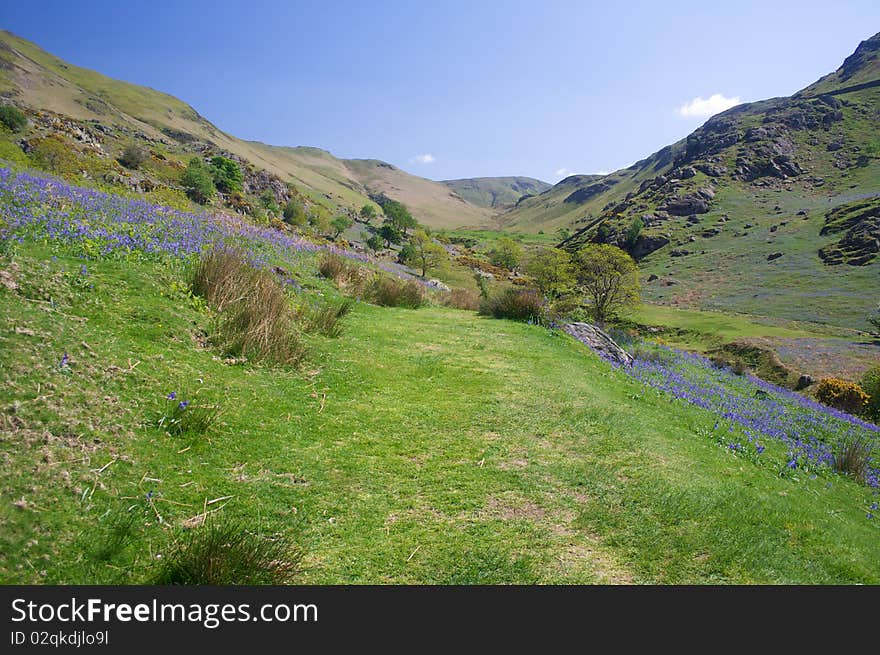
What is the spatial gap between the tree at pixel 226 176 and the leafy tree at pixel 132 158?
10.4 m

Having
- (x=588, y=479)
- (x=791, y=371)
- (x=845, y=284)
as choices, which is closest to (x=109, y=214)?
(x=588, y=479)

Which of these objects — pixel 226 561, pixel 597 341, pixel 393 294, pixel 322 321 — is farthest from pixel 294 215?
pixel 226 561

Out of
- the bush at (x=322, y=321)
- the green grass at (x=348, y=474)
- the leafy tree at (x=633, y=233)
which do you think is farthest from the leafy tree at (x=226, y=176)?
the leafy tree at (x=633, y=233)

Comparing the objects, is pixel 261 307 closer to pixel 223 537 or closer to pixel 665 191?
pixel 223 537

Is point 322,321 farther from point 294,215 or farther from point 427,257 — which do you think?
point 294,215

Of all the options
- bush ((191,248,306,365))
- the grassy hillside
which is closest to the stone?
the grassy hillside

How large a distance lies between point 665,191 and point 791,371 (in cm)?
10342

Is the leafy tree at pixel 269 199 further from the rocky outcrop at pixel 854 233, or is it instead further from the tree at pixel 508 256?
the rocky outcrop at pixel 854 233

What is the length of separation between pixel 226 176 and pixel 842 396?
243ft

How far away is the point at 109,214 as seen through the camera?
31.0ft

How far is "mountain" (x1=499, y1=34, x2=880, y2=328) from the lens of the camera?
50.8 meters

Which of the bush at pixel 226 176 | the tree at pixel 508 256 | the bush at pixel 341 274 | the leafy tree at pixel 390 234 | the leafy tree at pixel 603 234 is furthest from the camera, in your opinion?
the leafy tree at pixel 603 234

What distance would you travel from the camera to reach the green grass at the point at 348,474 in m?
3.06

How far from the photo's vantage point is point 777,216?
273 ft
